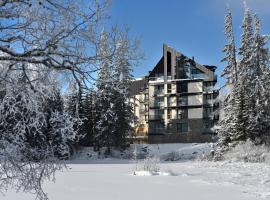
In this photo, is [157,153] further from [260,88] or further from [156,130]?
[156,130]

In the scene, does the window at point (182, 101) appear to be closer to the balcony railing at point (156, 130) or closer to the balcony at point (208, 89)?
the balcony at point (208, 89)

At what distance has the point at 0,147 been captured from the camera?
16.7ft

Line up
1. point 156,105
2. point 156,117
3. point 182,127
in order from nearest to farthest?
point 182,127 → point 156,117 → point 156,105

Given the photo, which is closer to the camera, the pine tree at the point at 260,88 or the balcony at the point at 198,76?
the pine tree at the point at 260,88

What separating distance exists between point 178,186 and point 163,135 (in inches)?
2053

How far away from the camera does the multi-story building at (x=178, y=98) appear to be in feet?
229

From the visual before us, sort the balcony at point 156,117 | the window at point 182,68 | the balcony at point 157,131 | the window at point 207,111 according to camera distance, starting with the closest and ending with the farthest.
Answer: the window at point 207,111 → the balcony at point 157,131 → the window at point 182,68 → the balcony at point 156,117

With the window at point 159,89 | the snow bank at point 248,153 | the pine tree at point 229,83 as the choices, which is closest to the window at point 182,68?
the window at point 159,89

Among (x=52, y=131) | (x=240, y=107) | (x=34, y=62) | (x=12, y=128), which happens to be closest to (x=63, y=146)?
(x=52, y=131)

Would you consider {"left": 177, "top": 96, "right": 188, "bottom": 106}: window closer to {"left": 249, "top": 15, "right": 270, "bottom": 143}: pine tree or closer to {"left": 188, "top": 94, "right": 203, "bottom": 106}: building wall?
{"left": 188, "top": 94, "right": 203, "bottom": 106}: building wall

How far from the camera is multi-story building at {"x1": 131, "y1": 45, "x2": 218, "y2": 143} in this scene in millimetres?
69938

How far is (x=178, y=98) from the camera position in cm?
7281

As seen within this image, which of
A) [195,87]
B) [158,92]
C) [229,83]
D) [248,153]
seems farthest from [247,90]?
[158,92]

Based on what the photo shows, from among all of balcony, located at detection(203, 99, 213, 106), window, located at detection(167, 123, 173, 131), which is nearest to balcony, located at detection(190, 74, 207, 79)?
balcony, located at detection(203, 99, 213, 106)
